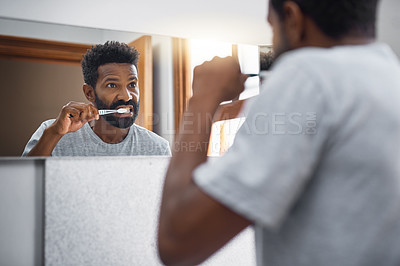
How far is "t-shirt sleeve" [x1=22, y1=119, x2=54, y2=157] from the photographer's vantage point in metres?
1.25

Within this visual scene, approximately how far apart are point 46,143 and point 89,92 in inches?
9.0

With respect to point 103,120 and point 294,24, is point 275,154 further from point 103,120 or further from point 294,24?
point 103,120

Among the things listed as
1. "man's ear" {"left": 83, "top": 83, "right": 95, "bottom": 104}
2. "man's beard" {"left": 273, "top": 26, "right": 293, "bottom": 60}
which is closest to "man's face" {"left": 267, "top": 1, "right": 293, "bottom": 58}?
"man's beard" {"left": 273, "top": 26, "right": 293, "bottom": 60}

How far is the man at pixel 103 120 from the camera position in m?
1.30

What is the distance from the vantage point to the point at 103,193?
1.31 metres

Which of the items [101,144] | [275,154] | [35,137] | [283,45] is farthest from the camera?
[101,144]

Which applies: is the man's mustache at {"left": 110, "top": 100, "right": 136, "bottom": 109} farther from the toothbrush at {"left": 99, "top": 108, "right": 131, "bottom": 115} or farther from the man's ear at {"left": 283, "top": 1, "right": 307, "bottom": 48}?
the man's ear at {"left": 283, "top": 1, "right": 307, "bottom": 48}

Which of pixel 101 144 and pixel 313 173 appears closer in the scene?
pixel 313 173

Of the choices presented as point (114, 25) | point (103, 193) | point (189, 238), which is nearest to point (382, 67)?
point (189, 238)

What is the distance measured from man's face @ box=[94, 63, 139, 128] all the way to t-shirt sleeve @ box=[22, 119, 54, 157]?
19 cm

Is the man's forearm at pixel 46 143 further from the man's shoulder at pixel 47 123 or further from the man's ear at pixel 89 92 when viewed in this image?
the man's ear at pixel 89 92

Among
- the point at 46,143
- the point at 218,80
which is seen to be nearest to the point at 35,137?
the point at 46,143

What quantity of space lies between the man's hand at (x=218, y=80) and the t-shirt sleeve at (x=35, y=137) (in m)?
0.92

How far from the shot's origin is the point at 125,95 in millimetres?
1420
